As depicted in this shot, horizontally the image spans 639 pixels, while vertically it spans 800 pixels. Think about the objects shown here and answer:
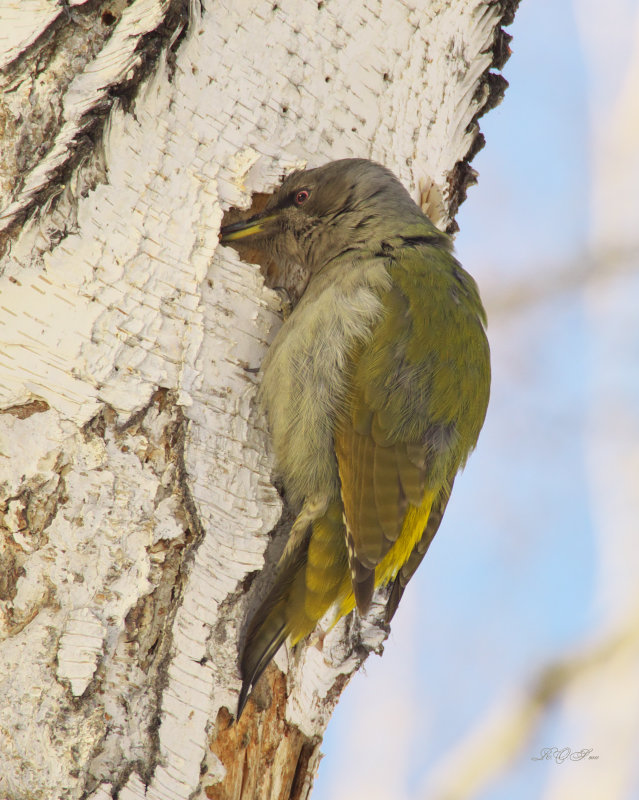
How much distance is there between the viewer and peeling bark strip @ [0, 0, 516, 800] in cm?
195

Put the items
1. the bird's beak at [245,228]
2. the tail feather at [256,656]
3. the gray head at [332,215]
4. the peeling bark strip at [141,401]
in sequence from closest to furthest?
the peeling bark strip at [141,401] < the tail feather at [256,656] < the bird's beak at [245,228] < the gray head at [332,215]

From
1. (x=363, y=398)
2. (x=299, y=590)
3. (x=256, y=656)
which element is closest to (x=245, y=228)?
A: (x=363, y=398)

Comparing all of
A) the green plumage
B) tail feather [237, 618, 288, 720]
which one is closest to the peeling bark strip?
tail feather [237, 618, 288, 720]

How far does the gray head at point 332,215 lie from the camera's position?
2.86m

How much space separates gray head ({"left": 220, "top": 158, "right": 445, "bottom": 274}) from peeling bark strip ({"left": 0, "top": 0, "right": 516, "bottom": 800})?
0.85ft

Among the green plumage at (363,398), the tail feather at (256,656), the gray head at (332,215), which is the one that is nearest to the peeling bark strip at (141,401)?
the tail feather at (256,656)

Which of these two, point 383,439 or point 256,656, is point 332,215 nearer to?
point 383,439

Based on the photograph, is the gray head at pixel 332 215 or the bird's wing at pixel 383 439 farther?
the gray head at pixel 332 215

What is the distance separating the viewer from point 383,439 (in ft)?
8.96

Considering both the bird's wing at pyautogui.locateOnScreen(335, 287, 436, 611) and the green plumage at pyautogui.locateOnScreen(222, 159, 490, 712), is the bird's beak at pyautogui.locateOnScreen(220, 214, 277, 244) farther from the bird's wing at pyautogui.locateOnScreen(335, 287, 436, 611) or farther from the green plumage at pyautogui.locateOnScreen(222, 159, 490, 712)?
the bird's wing at pyautogui.locateOnScreen(335, 287, 436, 611)

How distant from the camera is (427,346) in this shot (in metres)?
2.85

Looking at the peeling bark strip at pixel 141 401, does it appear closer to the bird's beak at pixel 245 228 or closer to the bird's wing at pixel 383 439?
the bird's beak at pixel 245 228

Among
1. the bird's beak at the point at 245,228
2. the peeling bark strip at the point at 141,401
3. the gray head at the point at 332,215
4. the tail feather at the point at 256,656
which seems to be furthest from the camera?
the gray head at the point at 332,215

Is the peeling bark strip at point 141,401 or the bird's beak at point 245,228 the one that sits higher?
the bird's beak at point 245,228
